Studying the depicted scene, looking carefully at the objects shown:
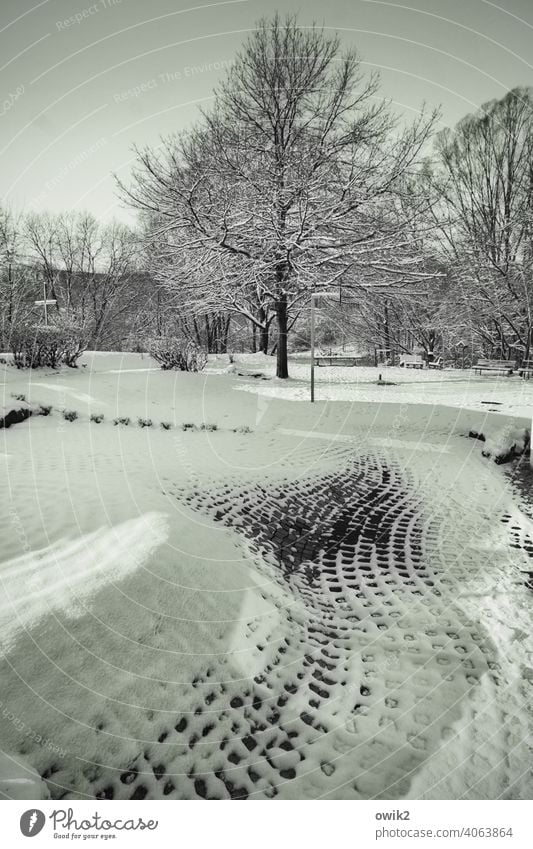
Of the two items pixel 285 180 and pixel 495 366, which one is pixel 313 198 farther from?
pixel 495 366

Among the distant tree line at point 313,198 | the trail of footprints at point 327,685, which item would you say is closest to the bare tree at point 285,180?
the distant tree line at point 313,198

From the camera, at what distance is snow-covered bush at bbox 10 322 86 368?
1409 centimetres

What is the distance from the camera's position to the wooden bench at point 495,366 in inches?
822

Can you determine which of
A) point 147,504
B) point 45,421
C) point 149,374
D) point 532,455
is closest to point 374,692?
point 147,504

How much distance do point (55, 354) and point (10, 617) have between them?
1370cm

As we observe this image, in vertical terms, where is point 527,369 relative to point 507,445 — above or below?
above

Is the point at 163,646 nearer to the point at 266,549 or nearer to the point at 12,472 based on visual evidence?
the point at 266,549

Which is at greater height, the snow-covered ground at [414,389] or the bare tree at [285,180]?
the bare tree at [285,180]

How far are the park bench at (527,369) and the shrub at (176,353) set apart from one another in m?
15.0

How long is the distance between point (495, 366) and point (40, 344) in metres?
21.6

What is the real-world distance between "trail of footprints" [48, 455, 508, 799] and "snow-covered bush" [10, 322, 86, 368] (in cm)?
1194

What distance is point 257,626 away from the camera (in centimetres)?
391

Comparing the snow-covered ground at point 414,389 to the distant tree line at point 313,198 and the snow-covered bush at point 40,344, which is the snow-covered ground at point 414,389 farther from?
the snow-covered bush at point 40,344

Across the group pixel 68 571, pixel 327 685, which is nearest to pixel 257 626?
pixel 327 685
